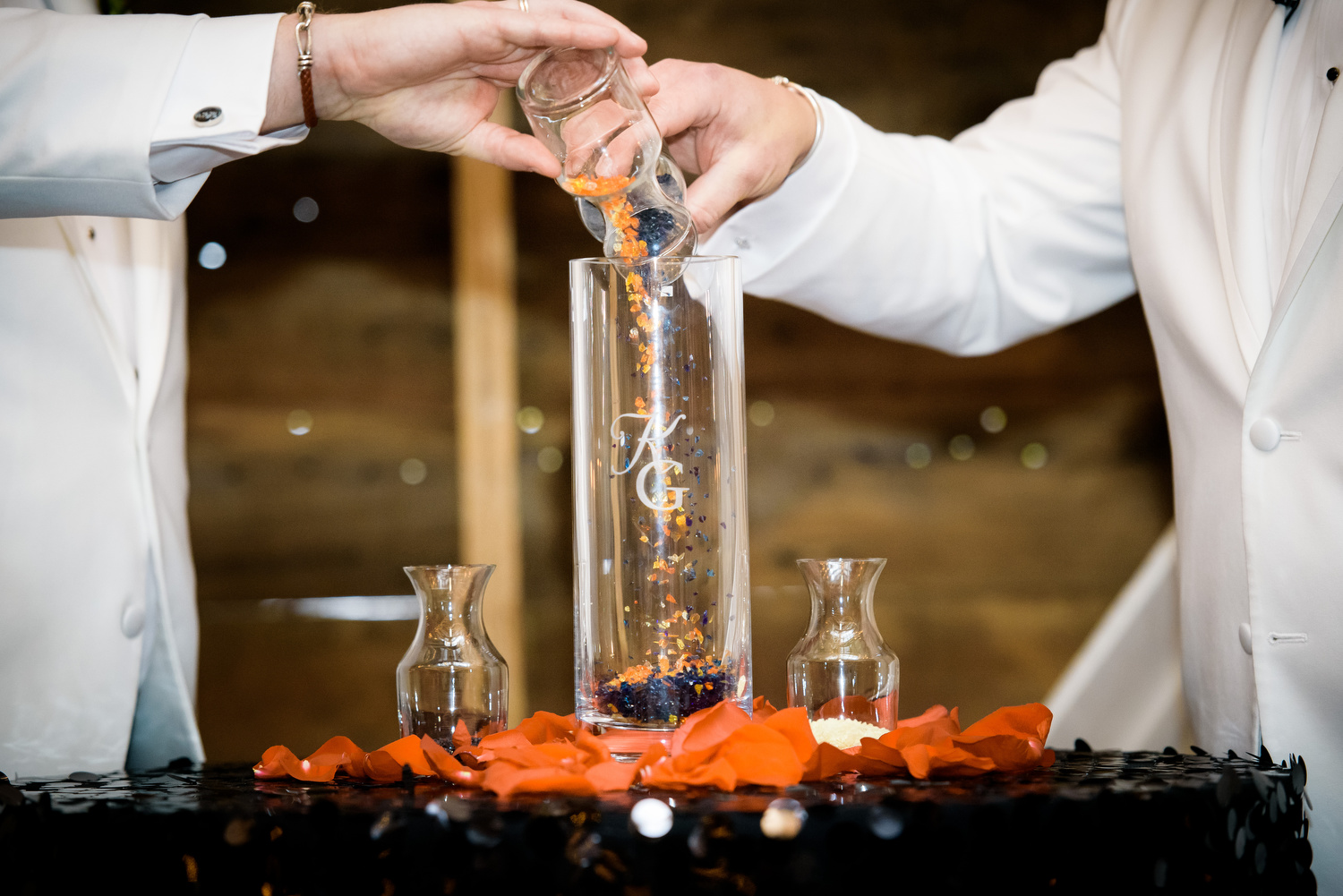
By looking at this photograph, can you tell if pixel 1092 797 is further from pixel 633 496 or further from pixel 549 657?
pixel 549 657

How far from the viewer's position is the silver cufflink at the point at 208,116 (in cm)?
74

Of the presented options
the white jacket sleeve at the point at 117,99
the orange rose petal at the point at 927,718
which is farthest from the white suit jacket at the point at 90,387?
the orange rose petal at the point at 927,718

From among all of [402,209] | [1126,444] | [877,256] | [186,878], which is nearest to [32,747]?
[186,878]

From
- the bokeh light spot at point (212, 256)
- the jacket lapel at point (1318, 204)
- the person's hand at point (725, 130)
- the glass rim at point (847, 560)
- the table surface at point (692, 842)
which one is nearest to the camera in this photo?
the table surface at point (692, 842)

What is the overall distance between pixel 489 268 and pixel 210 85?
5.07ft

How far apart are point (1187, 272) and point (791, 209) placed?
400 millimetres

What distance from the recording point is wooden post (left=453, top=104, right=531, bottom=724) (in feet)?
7.41

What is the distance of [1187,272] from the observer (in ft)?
3.28

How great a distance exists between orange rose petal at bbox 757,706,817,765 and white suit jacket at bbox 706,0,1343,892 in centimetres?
44

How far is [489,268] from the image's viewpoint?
89.9 inches

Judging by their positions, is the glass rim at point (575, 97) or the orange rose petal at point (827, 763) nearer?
the orange rose petal at point (827, 763)

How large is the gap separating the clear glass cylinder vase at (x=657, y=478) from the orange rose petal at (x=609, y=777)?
0.11 metres

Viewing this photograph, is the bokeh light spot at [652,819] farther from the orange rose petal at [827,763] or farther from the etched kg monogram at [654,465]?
the etched kg monogram at [654,465]

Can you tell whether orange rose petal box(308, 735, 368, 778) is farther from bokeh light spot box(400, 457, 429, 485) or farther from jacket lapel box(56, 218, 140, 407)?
bokeh light spot box(400, 457, 429, 485)
